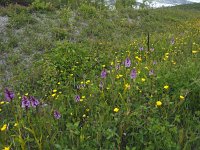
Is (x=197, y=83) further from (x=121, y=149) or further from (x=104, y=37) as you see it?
(x=104, y=37)

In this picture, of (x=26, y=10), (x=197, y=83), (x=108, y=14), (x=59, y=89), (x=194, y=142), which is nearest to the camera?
(x=194, y=142)

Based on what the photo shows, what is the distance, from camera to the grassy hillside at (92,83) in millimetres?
3023

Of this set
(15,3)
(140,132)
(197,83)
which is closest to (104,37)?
(15,3)

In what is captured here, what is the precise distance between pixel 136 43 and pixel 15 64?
3.49 metres

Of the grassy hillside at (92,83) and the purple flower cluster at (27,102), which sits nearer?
the grassy hillside at (92,83)

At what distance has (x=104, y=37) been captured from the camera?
31.2ft

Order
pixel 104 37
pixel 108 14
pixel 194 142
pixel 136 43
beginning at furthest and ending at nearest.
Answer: pixel 108 14, pixel 104 37, pixel 136 43, pixel 194 142

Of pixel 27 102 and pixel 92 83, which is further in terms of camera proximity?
pixel 92 83

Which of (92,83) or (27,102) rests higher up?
(27,102)

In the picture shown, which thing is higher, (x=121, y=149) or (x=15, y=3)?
(x=15, y=3)

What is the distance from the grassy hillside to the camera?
9.92ft

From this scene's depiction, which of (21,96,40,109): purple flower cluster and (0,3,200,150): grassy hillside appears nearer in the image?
(0,3,200,150): grassy hillside

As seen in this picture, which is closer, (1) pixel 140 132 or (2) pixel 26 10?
(1) pixel 140 132

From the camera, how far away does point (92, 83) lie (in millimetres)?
4742
